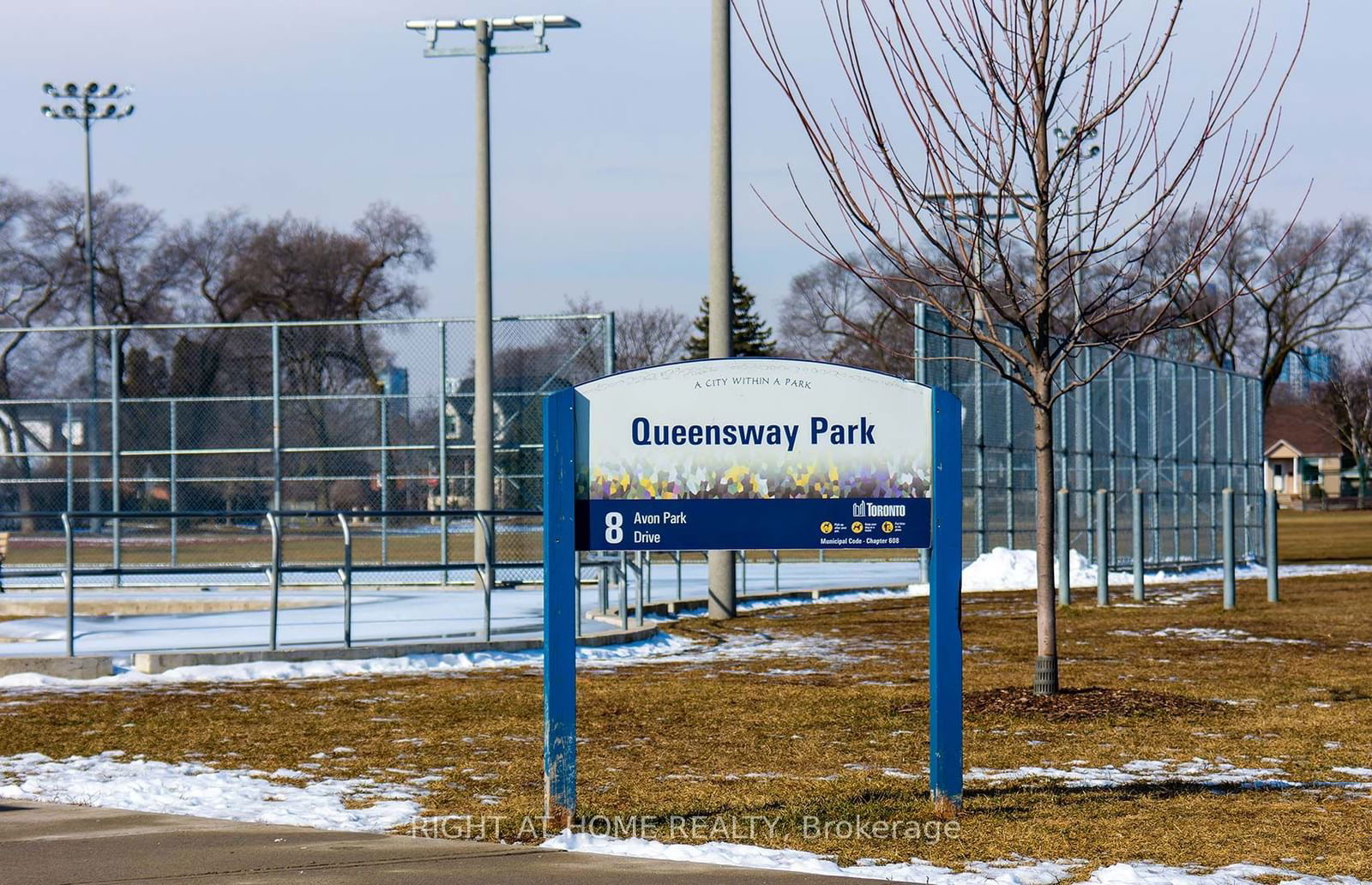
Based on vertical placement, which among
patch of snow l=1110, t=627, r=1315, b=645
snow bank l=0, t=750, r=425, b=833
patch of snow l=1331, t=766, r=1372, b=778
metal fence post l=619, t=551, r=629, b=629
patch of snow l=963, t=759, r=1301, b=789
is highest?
metal fence post l=619, t=551, r=629, b=629

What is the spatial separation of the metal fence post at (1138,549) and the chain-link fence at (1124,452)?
3.14 meters

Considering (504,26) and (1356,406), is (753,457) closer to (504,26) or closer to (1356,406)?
(504,26)

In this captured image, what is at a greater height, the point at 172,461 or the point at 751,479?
the point at 172,461

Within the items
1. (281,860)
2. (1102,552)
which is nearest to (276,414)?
(1102,552)

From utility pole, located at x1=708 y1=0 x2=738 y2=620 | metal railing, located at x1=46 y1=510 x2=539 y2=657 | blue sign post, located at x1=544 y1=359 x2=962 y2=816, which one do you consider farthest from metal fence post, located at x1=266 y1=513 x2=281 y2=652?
blue sign post, located at x1=544 y1=359 x2=962 y2=816

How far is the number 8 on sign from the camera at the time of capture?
714 centimetres

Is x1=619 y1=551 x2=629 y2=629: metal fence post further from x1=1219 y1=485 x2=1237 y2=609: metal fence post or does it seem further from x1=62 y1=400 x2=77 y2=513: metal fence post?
x1=62 y1=400 x2=77 y2=513: metal fence post

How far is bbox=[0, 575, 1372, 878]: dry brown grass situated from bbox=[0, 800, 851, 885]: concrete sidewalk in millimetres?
707

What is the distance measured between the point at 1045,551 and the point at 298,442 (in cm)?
1574

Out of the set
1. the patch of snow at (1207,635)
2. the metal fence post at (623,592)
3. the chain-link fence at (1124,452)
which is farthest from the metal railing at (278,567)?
the chain-link fence at (1124,452)

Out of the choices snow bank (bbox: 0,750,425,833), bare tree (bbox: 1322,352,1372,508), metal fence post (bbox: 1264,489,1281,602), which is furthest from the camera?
bare tree (bbox: 1322,352,1372,508)

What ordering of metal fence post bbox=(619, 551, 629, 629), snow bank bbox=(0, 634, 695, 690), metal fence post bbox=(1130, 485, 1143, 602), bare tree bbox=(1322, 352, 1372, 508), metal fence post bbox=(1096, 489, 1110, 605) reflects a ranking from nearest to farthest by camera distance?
snow bank bbox=(0, 634, 695, 690) → metal fence post bbox=(619, 551, 629, 629) → metal fence post bbox=(1096, 489, 1110, 605) → metal fence post bbox=(1130, 485, 1143, 602) → bare tree bbox=(1322, 352, 1372, 508)

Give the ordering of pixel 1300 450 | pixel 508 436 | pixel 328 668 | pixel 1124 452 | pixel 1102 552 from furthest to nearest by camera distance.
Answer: pixel 1300 450 → pixel 1124 452 → pixel 508 436 → pixel 1102 552 → pixel 328 668

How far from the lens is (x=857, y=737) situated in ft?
31.5
